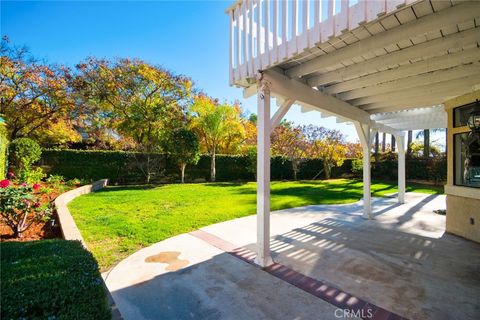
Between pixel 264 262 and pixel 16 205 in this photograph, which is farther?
pixel 16 205

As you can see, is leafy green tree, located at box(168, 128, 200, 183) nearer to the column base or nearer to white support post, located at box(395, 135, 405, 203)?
white support post, located at box(395, 135, 405, 203)

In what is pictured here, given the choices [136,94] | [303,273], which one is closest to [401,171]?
[303,273]

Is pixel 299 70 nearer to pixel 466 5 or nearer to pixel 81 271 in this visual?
pixel 466 5

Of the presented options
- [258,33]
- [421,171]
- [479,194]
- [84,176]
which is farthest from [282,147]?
[258,33]

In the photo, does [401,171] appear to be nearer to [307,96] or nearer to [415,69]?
[415,69]

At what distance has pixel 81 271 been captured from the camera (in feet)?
5.92

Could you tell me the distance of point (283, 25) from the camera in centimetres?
303

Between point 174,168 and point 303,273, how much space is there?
12.3 metres

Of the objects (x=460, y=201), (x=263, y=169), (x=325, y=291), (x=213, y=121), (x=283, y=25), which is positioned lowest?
(x=325, y=291)

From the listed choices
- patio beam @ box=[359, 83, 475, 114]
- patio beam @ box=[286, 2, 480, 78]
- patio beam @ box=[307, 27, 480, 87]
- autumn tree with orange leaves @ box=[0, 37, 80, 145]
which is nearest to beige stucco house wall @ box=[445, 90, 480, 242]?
patio beam @ box=[359, 83, 475, 114]

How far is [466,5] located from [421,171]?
55.4 ft

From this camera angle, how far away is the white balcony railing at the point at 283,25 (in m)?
2.34

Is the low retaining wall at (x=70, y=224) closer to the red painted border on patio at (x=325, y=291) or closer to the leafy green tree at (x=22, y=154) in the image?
the red painted border on patio at (x=325, y=291)

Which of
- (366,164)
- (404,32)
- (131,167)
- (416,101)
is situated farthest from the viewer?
(131,167)
